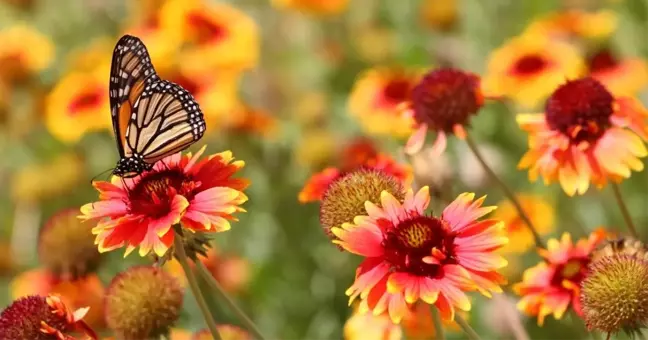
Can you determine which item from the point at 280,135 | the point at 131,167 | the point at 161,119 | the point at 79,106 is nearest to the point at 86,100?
the point at 79,106

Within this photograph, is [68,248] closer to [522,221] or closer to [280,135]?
[522,221]

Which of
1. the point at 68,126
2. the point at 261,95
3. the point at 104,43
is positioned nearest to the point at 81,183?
the point at 68,126

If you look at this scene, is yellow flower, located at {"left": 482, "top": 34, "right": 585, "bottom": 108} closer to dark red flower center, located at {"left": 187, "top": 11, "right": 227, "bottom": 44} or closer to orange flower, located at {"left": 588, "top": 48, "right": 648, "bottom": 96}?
orange flower, located at {"left": 588, "top": 48, "right": 648, "bottom": 96}

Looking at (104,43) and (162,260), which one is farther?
(104,43)

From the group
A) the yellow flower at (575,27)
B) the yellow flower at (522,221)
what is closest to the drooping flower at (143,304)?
the yellow flower at (522,221)

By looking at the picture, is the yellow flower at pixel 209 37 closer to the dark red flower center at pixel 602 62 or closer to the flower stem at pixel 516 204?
the dark red flower center at pixel 602 62

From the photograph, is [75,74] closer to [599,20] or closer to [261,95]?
[261,95]
